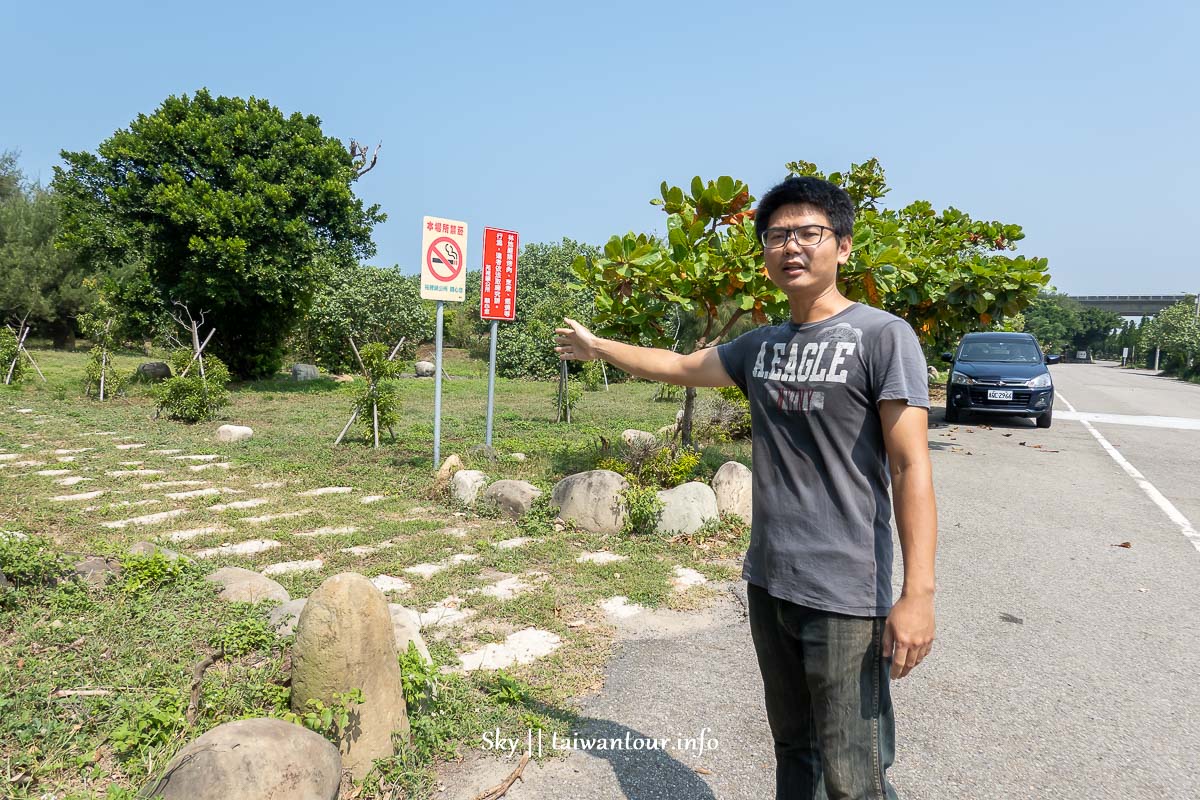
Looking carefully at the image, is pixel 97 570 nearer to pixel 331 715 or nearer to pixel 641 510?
pixel 331 715

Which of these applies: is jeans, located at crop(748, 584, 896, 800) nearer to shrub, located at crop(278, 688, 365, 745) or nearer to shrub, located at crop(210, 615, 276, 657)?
shrub, located at crop(278, 688, 365, 745)

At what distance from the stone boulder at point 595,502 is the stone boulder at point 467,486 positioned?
33.8 inches

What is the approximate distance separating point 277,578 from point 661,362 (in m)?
3.14

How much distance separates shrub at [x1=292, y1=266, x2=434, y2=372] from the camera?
2078 cm

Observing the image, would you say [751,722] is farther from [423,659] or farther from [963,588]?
[963,588]

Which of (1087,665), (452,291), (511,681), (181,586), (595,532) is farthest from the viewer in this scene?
(452,291)

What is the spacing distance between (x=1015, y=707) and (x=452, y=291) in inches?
239

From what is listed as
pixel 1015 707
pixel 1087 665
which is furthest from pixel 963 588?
pixel 1015 707

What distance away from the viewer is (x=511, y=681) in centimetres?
310

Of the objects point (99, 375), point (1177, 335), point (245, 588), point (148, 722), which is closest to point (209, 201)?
point (99, 375)

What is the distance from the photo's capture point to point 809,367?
178 cm

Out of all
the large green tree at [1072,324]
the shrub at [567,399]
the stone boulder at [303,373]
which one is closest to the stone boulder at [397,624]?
the shrub at [567,399]

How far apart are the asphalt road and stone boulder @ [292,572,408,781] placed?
1.09ft

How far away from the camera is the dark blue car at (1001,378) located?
489 inches
